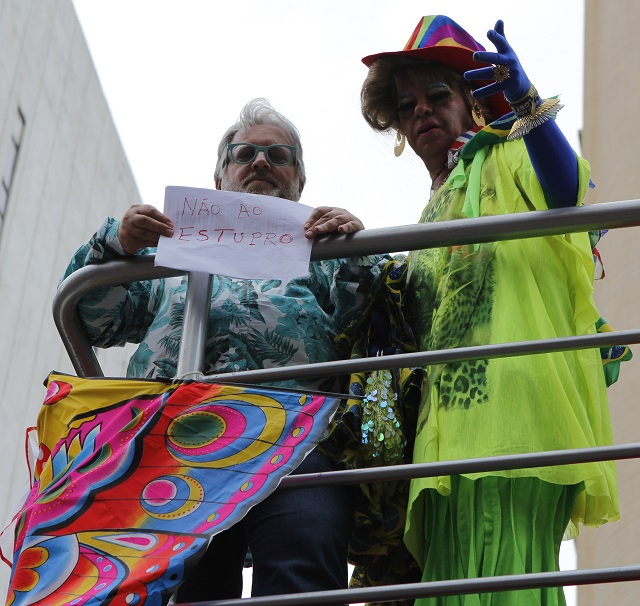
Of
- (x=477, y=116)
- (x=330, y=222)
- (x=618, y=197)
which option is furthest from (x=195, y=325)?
(x=618, y=197)

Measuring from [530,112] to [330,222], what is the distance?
1.69ft

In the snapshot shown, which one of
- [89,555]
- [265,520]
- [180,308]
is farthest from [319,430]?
[180,308]

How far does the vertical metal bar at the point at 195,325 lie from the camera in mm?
3021

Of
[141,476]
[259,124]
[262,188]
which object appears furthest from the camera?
[259,124]

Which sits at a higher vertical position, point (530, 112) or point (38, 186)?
point (38, 186)

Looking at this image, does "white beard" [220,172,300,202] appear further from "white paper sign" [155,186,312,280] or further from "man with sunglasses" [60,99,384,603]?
"white paper sign" [155,186,312,280]

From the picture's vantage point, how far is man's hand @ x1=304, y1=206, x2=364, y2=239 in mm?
3068

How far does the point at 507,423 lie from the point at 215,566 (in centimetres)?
79

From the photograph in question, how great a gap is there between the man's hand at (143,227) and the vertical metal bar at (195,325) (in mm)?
119

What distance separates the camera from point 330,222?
121 inches

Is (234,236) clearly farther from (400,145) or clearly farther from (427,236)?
(400,145)

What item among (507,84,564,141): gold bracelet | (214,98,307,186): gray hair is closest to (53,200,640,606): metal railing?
(507,84,564,141): gold bracelet

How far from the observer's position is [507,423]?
9.73 feet

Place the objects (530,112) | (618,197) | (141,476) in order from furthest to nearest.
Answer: (618,197) < (530,112) < (141,476)
